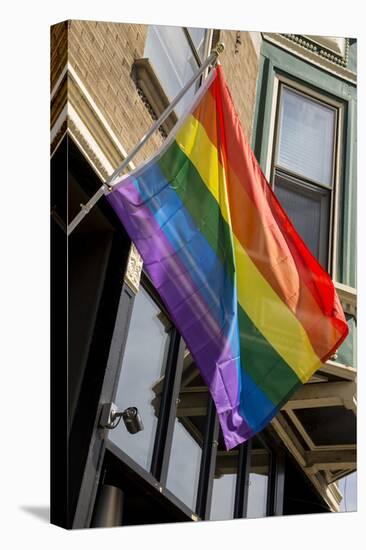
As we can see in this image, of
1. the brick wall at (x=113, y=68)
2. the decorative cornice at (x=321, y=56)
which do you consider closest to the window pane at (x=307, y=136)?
the decorative cornice at (x=321, y=56)

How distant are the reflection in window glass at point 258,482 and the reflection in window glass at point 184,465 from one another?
95 centimetres

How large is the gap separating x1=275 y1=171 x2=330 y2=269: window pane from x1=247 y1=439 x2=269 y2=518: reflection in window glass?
5.66ft

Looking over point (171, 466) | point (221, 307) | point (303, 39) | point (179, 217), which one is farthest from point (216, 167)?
point (303, 39)

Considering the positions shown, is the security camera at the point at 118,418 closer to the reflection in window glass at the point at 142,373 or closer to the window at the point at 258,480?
the reflection in window glass at the point at 142,373

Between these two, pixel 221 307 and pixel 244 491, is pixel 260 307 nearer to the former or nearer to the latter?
pixel 221 307

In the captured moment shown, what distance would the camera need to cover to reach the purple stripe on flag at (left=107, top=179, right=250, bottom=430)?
18.1 ft

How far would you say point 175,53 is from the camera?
6.72m

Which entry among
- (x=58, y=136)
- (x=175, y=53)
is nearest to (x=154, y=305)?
(x=58, y=136)

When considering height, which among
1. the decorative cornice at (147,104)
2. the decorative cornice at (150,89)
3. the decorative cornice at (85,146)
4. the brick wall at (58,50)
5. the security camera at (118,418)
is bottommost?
the security camera at (118,418)

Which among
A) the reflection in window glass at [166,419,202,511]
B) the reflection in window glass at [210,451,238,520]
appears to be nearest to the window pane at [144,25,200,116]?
the reflection in window glass at [166,419,202,511]

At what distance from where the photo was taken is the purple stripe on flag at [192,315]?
217 inches

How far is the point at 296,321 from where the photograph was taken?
234 inches

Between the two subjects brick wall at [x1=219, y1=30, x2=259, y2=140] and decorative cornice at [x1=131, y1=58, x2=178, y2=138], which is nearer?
decorative cornice at [x1=131, y1=58, x2=178, y2=138]

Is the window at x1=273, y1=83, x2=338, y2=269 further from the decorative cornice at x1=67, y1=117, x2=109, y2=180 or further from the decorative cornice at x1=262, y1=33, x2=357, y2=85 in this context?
the decorative cornice at x1=67, y1=117, x2=109, y2=180
